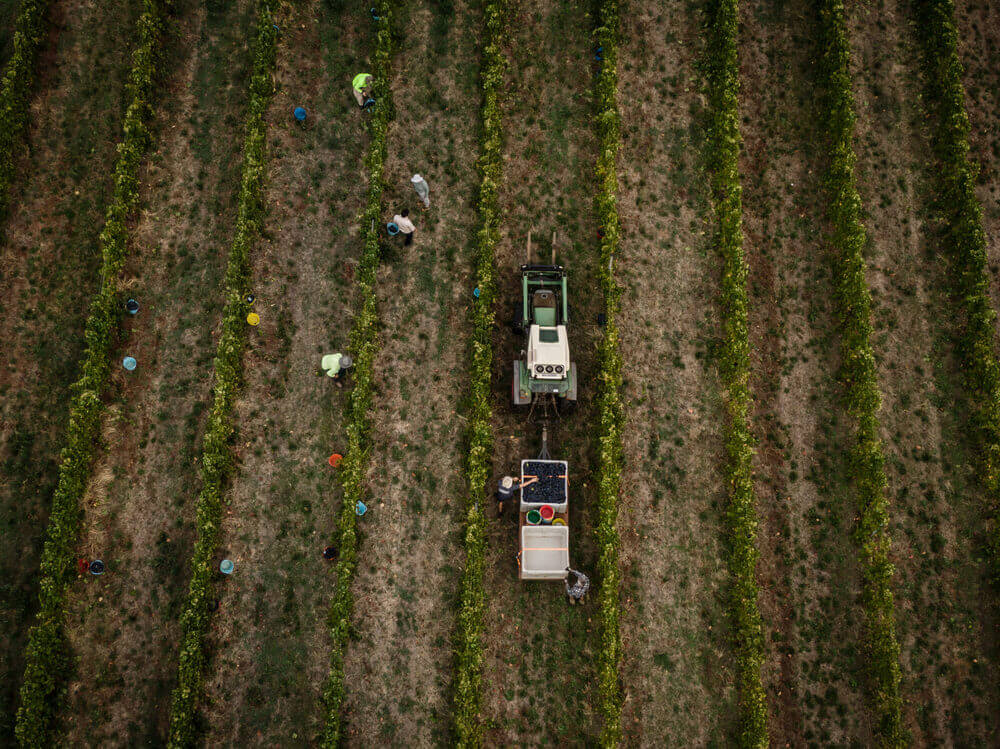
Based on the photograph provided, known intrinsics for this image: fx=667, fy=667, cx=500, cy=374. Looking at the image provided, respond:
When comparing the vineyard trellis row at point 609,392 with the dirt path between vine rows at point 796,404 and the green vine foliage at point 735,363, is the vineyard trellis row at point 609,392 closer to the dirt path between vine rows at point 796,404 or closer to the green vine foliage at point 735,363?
the green vine foliage at point 735,363

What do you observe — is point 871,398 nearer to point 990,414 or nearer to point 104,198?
point 990,414

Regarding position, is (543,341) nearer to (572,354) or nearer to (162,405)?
(572,354)

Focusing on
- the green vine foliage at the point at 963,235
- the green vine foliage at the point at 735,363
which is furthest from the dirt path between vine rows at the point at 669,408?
the green vine foliage at the point at 963,235

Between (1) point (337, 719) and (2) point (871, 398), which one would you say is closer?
(1) point (337, 719)

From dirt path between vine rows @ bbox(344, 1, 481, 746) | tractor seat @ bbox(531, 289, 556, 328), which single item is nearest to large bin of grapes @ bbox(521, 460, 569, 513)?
dirt path between vine rows @ bbox(344, 1, 481, 746)

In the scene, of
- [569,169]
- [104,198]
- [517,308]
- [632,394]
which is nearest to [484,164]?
[569,169]

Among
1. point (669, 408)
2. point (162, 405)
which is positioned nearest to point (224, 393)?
point (162, 405)

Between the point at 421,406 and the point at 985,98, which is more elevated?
the point at 985,98
